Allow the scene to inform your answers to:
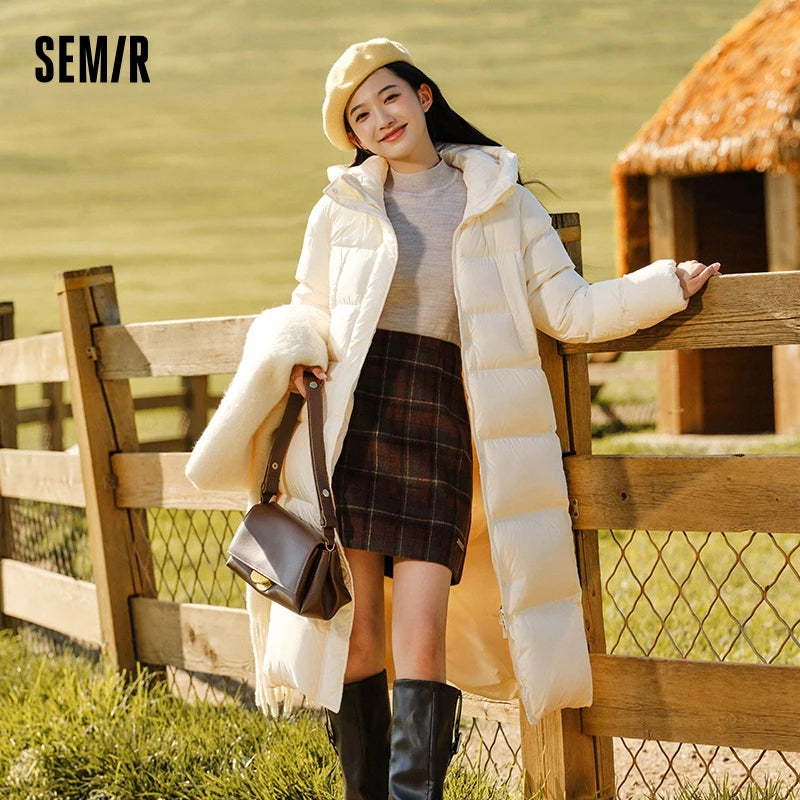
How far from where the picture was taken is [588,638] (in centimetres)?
304

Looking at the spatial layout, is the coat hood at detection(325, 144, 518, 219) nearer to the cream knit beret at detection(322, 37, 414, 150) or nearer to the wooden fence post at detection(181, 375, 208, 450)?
the cream knit beret at detection(322, 37, 414, 150)

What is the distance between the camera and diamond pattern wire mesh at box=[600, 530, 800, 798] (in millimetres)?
3111

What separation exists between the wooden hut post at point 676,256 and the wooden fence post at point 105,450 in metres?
6.78

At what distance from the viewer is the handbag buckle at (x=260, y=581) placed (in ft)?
9.27

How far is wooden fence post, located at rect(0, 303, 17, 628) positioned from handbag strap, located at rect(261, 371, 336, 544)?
8.93 ft

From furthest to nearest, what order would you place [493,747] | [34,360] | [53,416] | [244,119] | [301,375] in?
1. [244,119]
2. [53,416]
3. [34,360]
4. [493,747]
5. [301,375]

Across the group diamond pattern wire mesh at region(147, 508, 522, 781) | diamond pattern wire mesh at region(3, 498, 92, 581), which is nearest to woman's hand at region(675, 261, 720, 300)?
diamond pattern wire mesh at region(147, 508, 522, 781)

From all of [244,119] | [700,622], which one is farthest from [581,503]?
[244,119]

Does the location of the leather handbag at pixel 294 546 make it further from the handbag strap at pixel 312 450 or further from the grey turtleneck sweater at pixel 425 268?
the grey turtleneck sweater at pixel 425 268

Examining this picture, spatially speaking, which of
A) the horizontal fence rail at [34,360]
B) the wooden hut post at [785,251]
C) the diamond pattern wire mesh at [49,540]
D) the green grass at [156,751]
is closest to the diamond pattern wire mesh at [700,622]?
the green grass at [156,751]

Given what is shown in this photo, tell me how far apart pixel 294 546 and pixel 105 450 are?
1.62 metres

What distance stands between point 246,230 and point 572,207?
23.6ft

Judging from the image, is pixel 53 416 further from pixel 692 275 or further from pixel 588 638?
pixel 692 275

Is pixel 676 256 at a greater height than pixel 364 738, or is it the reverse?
pixel 676 256
